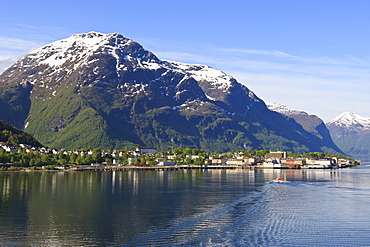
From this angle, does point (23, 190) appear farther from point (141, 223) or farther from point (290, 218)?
point (290, 218)

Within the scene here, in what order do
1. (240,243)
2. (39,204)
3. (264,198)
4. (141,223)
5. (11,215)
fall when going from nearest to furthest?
(240,243) → (141,223) → (11,215) → (39,204) → (264,198)

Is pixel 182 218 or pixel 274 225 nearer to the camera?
pixel 274 225

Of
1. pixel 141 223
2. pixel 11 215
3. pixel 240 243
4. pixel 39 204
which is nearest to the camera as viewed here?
pixel 240 243

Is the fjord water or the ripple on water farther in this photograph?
the fjord water

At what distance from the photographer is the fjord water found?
55.5 m

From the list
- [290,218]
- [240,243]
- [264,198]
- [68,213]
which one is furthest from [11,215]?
[264,198]

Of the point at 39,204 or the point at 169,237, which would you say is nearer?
the point at 169,237

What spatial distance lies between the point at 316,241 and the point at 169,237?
55.3ft

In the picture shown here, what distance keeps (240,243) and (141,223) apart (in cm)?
1583

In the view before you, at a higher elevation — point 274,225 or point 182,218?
point 182,218

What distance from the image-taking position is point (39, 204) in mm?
81812

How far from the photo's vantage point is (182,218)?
68.2m

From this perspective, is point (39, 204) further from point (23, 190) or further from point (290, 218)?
point (290, 218)

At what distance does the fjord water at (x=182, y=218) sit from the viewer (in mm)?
55547
